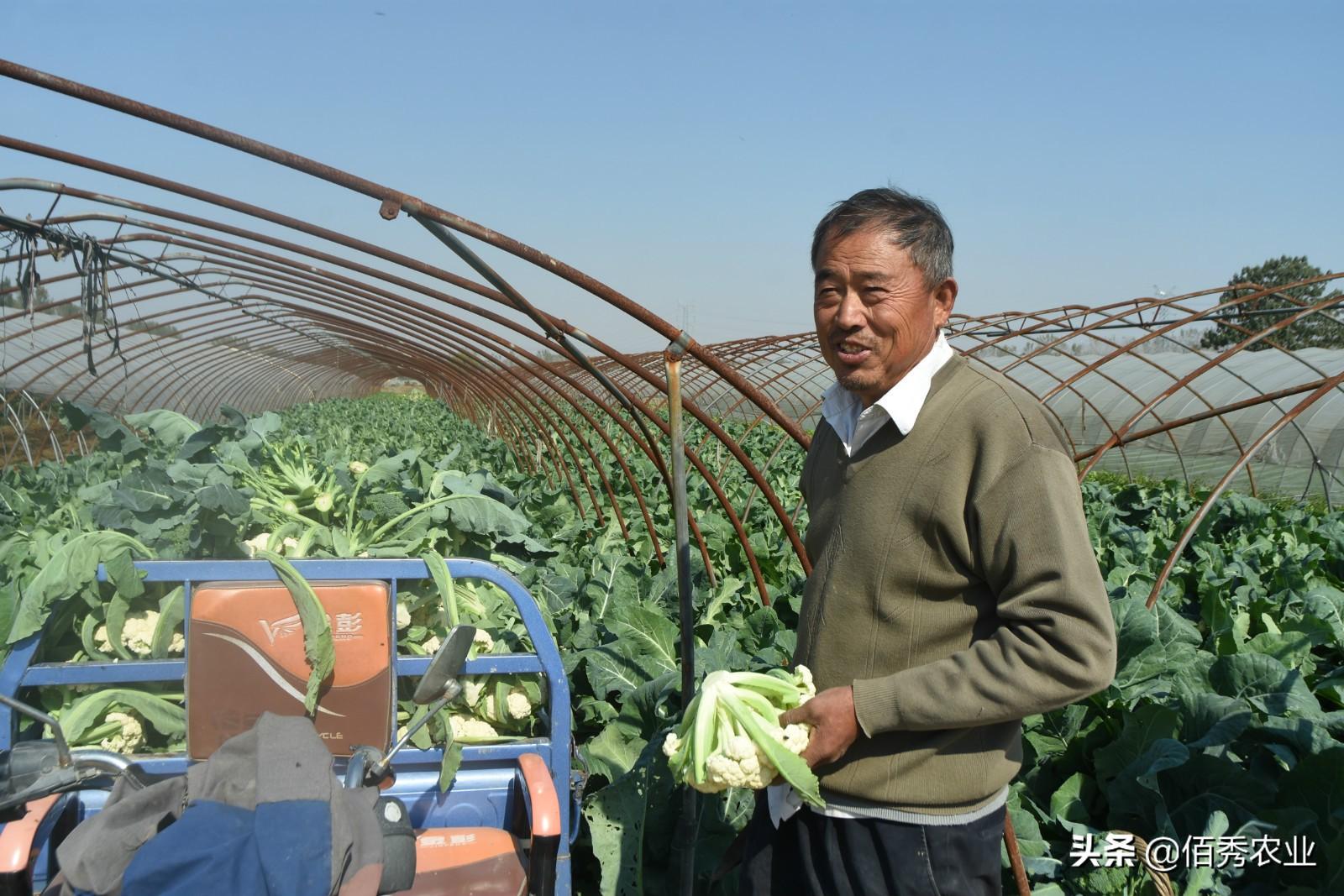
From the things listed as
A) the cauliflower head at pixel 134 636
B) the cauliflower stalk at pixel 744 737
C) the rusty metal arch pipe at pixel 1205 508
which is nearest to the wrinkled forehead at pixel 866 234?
the cauliflower stalk at pixel 744 737

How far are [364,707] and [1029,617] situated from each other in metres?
1.96

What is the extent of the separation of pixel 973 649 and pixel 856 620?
266 mm

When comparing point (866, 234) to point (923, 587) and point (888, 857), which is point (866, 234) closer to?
point (923, 587)

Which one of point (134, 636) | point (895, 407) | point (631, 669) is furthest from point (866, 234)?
point (631, 669)

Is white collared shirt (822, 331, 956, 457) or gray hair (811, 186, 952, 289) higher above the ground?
gray hair (811, 186, 952, 289)

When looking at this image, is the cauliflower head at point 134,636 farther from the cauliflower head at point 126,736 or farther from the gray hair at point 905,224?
the gray hair at point 905,224

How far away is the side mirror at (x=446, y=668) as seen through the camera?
2.39 m

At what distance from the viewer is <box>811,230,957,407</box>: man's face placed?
1925mm

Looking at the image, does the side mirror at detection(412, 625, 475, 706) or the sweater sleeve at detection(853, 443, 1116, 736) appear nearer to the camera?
the sweater sleeve at detection(853, 443, 1116, 736)

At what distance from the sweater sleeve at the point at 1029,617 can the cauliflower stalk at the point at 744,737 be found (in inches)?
10.0

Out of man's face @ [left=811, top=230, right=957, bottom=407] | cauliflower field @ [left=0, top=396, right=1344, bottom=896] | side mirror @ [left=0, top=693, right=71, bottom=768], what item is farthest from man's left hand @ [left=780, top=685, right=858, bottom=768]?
side mirror @ [left=0, top=693, right=71, bottom=768]

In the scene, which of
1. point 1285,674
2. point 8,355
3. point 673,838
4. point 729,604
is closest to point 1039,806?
point 1285,674

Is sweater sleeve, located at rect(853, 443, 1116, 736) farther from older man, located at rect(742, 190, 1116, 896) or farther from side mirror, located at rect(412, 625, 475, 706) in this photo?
side mirror, located at rect(412, 625, 475, 706)

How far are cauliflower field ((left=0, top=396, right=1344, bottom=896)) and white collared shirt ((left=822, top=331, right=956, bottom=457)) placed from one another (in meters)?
0.63
